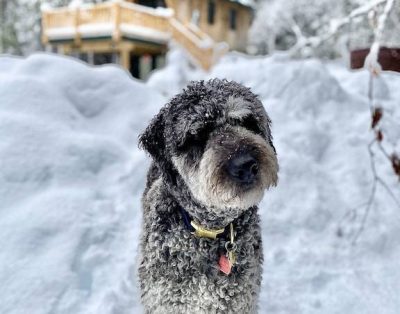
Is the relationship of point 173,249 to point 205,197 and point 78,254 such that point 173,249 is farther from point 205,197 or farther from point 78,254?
point 78,254

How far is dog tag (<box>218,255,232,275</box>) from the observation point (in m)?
2.71

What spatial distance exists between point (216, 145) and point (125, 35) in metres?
16.3

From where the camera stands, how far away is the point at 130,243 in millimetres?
4512

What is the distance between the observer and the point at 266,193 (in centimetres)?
548

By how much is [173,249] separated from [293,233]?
2.43 metres

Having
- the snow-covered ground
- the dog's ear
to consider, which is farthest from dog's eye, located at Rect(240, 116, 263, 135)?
the snow-covered ground

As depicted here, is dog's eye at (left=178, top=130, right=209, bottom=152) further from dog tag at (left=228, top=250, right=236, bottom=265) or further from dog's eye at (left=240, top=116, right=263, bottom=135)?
dog tag at (left=228, top=250, right=236, bottom=265)

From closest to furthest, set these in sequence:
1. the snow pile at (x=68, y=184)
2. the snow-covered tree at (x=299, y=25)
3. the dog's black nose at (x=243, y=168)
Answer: the dog's black nose at (x=243, y=168) → the snow pile at (x=68, y=184) → the snow-covered tree at (x=299, y=25)

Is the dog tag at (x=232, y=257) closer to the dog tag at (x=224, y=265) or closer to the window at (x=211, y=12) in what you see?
the dog tag at (x=224, y=265)

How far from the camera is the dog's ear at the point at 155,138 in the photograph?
2914 millimetres

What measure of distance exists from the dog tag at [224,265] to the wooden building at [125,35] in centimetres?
→ 1489

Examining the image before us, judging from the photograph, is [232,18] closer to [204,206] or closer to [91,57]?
[91,57]

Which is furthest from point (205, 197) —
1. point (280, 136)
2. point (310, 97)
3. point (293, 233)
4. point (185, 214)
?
point (310, 97)

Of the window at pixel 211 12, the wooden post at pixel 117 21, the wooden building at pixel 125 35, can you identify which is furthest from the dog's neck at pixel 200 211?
the window at pixel 211 12
